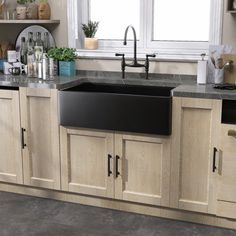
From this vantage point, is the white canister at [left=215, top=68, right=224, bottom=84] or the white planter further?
the white planter

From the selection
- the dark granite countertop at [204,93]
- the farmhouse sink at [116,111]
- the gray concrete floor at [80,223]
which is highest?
the dark granite countertop at [204,93]

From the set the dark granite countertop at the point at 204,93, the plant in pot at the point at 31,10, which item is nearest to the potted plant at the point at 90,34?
the plant in pot at the point at 31,10

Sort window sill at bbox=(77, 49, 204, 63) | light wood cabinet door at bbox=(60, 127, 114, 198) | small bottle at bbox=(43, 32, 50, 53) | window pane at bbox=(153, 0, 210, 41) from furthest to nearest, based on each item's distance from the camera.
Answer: small bottle at bbox=(43, 32, 50, 53) < window pane at bbox=(153, 0, 210, 41) < window sill at bbox=(77, 49, 204, 63) < light wood cabinet door at bbox=(60, 127, 114, 198)

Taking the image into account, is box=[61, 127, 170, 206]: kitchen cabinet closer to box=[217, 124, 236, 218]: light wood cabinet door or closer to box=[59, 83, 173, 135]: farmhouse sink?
box=[59, 83, 173, 135]: farmhouse sink

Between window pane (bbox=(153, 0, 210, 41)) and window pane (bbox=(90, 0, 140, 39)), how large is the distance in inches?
7.5

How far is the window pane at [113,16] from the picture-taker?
3645 millimetres

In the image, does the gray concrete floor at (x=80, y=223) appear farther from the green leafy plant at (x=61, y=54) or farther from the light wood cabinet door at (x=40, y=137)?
the green leafy plant at (x=61, y=54)

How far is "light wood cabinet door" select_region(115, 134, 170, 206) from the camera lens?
289 cm

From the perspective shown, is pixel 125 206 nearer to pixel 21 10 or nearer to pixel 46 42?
pixel 46 42

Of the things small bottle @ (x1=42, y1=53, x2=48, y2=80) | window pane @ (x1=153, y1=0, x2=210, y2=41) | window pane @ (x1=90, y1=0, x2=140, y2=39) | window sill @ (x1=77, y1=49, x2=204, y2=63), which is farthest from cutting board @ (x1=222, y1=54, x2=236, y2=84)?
small bottle @ (x1=42, y1=53, x2=48, y2=80)

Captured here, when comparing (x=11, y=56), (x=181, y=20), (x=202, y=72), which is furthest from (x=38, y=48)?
(x=202, y=72)

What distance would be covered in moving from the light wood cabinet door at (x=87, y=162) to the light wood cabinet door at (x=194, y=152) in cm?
46

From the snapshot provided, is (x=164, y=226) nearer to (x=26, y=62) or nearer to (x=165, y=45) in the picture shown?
(x=165, y=45)

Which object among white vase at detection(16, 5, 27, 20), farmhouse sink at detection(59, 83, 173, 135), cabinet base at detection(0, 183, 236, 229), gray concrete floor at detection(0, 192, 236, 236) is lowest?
gray concrete floor at detection(0, 192, 236, 236)
